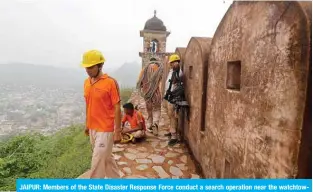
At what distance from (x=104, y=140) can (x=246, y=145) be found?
1.78 m

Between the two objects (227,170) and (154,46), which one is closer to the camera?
(227,170)

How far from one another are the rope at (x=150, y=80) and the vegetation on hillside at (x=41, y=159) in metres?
2.16

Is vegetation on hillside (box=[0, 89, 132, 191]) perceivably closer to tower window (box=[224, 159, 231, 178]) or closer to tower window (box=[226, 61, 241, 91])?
tower window (box=[224, 159, 231, 178])

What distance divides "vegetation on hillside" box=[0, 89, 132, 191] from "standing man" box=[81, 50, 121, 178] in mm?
1985

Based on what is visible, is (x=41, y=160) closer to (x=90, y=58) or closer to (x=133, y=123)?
(x=133, y=123)

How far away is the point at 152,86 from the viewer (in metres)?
6.42

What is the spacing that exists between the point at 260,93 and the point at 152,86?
4.31 m

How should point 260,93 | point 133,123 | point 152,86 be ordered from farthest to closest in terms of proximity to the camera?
point 152,86
point 133,123
point 260,93

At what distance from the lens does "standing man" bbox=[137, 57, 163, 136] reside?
6.36 metres

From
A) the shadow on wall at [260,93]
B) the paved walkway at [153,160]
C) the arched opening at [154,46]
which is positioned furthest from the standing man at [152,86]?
the arched opening at [154,46]

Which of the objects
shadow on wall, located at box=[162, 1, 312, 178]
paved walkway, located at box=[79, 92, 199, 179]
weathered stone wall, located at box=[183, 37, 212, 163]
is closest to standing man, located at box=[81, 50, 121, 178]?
paved walkway, located at box=[79, 92, 199, 179]

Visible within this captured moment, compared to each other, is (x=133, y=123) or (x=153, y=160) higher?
(x=133, y=123)

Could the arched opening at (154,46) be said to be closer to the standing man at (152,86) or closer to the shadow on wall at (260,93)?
the standing man at (152,86)

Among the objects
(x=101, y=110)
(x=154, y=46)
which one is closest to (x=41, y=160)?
(x=101, y=110)
